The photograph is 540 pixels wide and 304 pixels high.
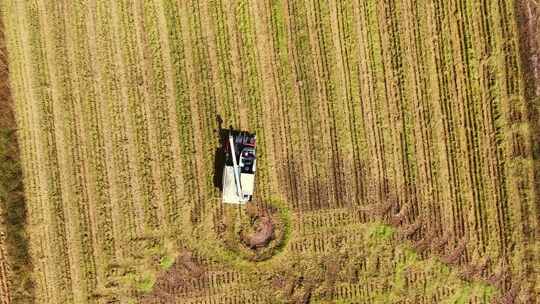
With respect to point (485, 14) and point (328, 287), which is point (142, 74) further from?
point (485, 14)

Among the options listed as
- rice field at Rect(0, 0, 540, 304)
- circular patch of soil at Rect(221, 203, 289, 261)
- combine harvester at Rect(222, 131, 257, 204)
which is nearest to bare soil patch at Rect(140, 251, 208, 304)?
rice field at Rect(0, 0, 540, 304)

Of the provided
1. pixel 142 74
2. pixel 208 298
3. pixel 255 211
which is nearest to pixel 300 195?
pixel 255 211

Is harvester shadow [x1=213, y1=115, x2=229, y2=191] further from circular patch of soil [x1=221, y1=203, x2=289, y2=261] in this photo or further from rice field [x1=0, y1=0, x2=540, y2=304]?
circular patch of soil [x1=221, y1=203, x2=289, y2=261]

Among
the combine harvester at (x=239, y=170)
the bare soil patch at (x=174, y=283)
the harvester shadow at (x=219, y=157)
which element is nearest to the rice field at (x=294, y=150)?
the bare soil patch at (x=174, y=283)

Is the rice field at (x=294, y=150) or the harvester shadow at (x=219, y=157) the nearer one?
the rice field at (x=294, y=150)

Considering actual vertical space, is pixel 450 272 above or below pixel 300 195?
below

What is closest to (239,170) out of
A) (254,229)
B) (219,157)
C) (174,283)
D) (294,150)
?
(219,157)

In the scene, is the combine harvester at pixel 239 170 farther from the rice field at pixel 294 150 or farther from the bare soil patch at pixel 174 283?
the bare soil patch at pixel 174 283
